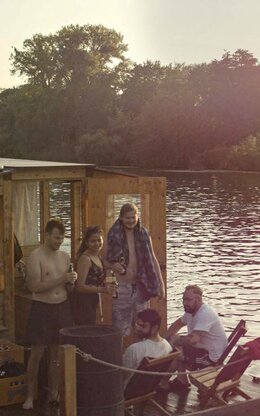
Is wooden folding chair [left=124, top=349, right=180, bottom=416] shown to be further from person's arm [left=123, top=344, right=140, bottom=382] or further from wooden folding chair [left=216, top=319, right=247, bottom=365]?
wooden folding chair [left=216, top=319, right=247, bottom=365]

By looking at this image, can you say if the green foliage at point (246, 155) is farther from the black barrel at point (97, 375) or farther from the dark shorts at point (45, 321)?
the black barrel at point (97, 375)

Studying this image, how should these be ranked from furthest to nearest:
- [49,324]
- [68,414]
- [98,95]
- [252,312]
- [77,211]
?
1. [98,95]
2. [252,312]
3. [77,211]
4. [49,324]
5. [68,414]

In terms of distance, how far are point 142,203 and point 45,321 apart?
2.70m

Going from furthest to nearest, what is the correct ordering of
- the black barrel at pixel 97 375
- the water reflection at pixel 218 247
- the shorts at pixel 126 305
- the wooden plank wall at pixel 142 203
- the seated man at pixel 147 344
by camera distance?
1. the water reflection at pixel 218 247
2. the wooden plank wall at pixel 142 203
3. the shorts at pixel 126 305
4. the seated man at pixel 147 344
5. the black barrel at pixel 97 375

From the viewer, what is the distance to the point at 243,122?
301ft

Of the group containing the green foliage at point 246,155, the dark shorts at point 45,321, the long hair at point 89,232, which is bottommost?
the green foliage at point 246,155

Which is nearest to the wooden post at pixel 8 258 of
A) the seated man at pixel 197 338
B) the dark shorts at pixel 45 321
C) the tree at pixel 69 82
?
the dark shorts at pixel 45 321

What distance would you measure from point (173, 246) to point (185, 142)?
191 ft

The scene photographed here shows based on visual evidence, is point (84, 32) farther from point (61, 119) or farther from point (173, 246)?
point (173, 246)

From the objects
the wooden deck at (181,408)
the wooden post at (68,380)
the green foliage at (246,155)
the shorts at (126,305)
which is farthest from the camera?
the green foliage at (246,155)

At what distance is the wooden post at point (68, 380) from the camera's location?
820 cm

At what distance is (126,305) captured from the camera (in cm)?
1104

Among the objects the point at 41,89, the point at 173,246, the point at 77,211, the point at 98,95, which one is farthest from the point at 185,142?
the point at 77,211

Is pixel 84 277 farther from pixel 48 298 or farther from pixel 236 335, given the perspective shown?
pixel 236 335
